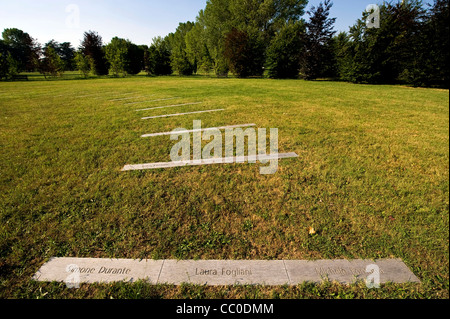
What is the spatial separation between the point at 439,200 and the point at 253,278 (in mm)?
3130

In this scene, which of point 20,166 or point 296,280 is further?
point 20,166

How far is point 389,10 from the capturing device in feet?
56.0

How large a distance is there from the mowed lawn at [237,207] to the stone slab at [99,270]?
0.08 m

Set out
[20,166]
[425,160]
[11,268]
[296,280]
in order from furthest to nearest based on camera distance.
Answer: [20,166], [425,160], [11,268], [296,280]

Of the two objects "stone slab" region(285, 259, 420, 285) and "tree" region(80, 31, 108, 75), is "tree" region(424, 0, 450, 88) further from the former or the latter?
"tree" region(80, 31, 108, 75)

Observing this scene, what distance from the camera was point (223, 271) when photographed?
226 cm

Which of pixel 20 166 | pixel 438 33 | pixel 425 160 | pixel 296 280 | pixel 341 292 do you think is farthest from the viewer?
pixel 20 166

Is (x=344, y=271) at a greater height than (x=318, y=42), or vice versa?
(x=318, y=42)

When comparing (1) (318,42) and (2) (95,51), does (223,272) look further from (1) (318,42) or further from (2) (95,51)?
(2) (95,51)

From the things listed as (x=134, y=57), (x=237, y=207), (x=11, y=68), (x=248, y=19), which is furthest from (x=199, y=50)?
(x=237, y=207)

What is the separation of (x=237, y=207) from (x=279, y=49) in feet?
95.6

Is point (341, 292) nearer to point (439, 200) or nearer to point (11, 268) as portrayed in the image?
point (439, 200)

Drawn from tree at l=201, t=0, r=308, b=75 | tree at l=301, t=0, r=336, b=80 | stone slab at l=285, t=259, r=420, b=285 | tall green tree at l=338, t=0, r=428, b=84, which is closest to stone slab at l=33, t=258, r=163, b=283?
stone slab at l=285, t=259, r=420, b=285

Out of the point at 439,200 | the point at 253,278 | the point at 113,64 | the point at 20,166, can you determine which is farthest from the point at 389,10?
the point at 113,64
